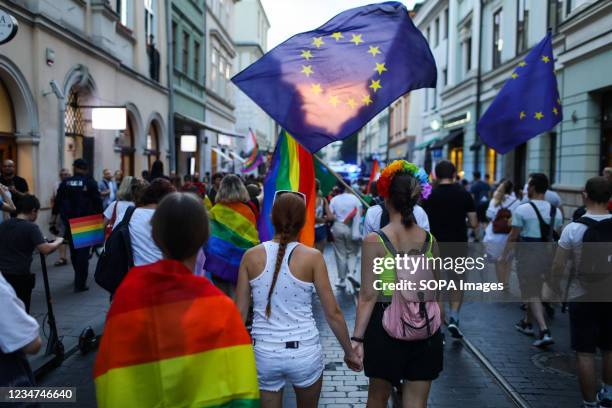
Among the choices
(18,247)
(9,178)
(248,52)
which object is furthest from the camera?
(248,52)

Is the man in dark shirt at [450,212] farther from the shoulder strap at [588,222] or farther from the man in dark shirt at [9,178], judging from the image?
the man in dark shirt at [9,178]

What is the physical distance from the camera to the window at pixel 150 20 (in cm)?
1962

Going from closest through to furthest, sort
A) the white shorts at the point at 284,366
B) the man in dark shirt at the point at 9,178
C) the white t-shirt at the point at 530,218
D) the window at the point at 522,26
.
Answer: the white shorts at the point at 284,366
the white t-shirt at the point at 530,218
the man in dark shirt at the point at 9,178
the window at the point at 522,26

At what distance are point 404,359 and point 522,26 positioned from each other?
19.2 meters

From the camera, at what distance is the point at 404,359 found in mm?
3312

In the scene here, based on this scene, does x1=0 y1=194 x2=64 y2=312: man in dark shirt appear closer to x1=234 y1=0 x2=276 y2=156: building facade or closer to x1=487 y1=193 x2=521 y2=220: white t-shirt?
x1=487 y1=193 x2=521 y2=220: white t-shirt

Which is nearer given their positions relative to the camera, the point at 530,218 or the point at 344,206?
the point at 530,218

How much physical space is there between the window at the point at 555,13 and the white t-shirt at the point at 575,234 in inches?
531

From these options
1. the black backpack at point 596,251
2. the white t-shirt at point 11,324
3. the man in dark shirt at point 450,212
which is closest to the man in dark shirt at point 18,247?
the white t-shirt at point 11,324

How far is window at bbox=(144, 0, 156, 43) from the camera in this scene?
19.6m

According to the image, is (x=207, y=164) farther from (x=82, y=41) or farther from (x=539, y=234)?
(x=539, y=234)

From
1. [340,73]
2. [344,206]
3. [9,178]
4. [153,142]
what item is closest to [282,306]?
[340,73]

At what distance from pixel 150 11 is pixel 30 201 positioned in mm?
16352

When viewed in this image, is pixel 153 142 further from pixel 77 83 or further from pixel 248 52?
pixel 248 52
